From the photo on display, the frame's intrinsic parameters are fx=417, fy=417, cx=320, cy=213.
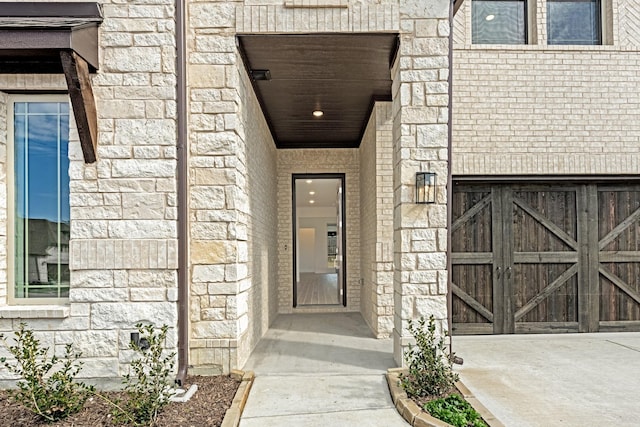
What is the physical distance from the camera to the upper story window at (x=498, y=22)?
559 cm

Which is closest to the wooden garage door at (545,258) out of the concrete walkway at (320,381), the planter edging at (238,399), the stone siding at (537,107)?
the stone siding at (537,107)

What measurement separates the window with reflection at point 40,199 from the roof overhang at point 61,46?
378 millimetres

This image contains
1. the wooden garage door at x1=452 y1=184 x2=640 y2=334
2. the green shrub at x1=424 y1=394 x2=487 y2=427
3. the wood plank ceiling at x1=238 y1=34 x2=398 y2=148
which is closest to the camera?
the green shrub at x1=424 y1=394 x2=487 y2=427

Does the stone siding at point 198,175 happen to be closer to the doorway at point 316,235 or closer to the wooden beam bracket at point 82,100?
the wooden beam bracket at point 82,100

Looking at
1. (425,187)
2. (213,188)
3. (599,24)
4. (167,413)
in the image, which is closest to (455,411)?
(425,187)

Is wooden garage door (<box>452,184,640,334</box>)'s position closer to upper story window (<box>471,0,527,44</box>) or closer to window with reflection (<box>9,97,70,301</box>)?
upper story window (<box>471,0,527,44</box>)

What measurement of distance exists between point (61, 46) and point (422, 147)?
3003 mm

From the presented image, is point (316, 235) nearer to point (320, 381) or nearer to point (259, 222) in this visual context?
point (259, 222)

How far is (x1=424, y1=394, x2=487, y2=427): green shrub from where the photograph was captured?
279 centimetres

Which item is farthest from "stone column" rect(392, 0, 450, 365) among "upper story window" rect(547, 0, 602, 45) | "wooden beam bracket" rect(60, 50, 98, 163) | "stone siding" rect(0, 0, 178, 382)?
"upper story window" rect(547, 0, 602, 45)

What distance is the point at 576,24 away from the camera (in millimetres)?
5652

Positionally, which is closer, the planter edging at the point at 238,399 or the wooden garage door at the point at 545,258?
the planter edging at the point at 238,399

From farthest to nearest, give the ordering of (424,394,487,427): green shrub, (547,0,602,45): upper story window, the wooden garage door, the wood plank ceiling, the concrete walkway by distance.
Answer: (547,0,602,45): upper story window < the wooden garage door < the wood plank ceiling < the concrete walkway < (424,394,487,427): green shrub

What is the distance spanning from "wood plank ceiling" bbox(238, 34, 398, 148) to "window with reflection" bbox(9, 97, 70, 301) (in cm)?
187
